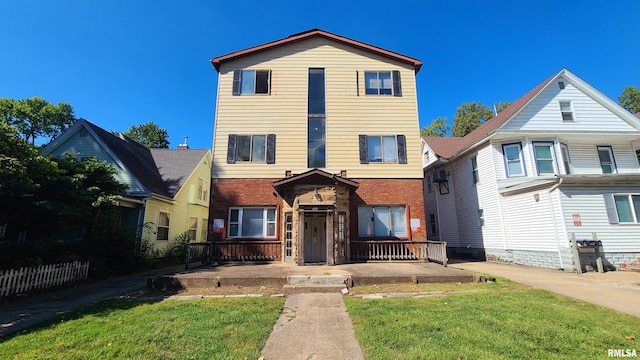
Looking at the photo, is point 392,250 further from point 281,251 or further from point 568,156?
point 568,156

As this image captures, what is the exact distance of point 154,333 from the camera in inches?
184

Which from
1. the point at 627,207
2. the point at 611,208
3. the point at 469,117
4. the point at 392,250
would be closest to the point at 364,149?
the point at 392,250

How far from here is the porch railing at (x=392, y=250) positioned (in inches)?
506

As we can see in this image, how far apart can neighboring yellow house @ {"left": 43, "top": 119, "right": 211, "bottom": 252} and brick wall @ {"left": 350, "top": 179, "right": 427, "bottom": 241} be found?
11.1m

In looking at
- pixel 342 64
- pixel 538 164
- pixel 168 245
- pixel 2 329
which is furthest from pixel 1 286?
pixel 538 164

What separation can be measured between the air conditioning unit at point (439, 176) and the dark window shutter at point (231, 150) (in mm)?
14620

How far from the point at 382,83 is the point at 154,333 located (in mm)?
14856

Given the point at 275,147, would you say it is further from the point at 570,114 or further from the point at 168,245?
the point at 570,114

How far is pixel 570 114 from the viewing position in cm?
1622

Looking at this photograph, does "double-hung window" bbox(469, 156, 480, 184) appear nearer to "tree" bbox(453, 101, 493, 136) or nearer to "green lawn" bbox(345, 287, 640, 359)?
"green lawn" bbox(345, 287, 640, 359)

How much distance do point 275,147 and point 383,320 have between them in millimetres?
10638

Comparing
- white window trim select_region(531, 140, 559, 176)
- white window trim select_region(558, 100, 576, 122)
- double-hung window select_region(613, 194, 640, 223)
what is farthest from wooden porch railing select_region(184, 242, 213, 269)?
white window trim select_region(558, 100, 576, 122)

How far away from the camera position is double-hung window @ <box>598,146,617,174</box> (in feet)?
52.2

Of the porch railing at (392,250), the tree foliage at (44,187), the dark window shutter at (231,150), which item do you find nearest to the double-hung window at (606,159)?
the porch railing at (392,250)
